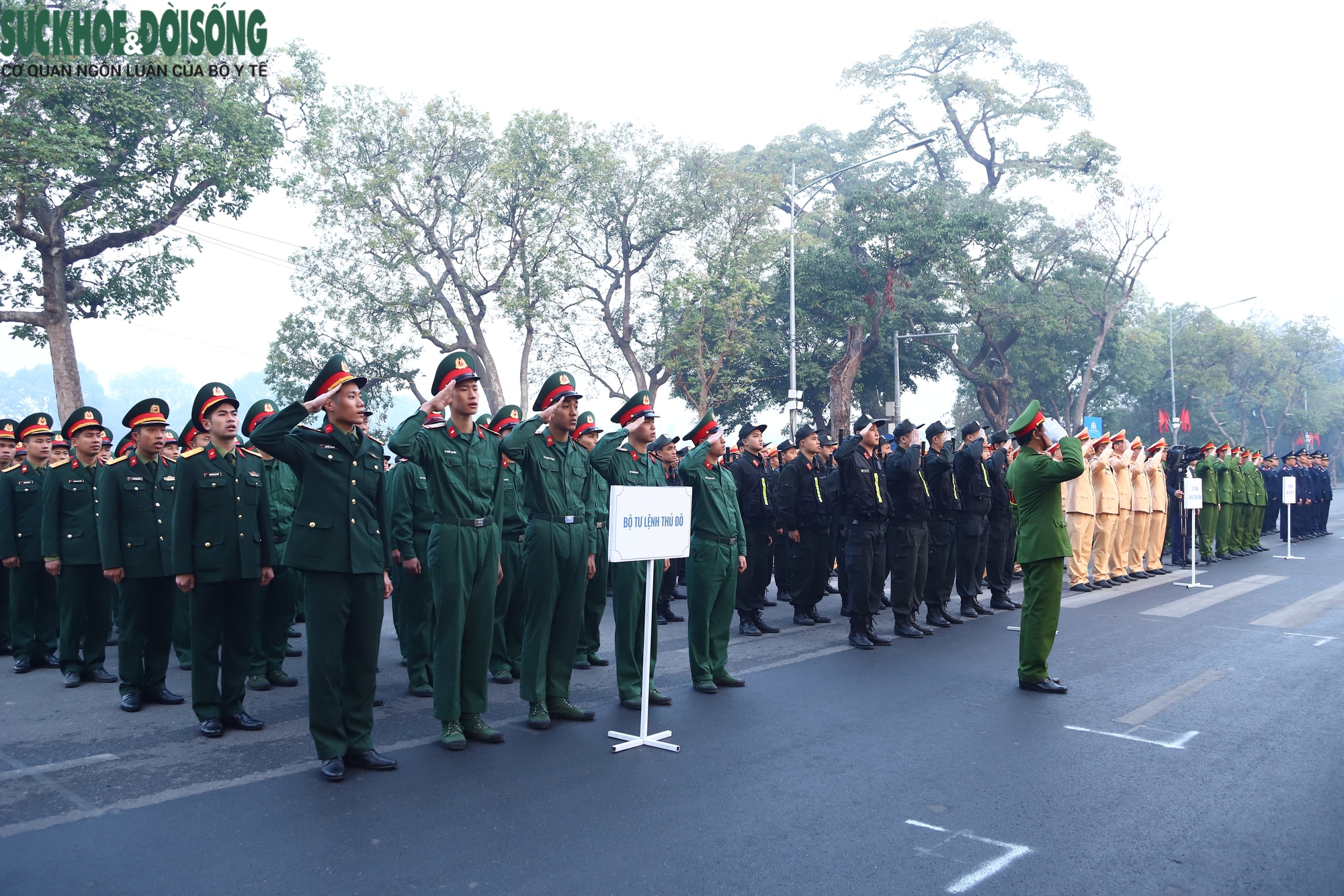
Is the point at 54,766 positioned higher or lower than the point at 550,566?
lower

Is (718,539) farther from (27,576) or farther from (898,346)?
(898,346)

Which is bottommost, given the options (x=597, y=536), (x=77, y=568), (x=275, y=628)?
(x=275, y=628)

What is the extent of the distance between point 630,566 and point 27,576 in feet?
18.4

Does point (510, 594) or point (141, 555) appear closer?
point (141, 555)

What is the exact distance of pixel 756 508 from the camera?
11461 mm

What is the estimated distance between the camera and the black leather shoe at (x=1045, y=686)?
24.0 feet

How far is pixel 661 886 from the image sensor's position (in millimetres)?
3861

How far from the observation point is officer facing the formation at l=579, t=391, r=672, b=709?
6.80m

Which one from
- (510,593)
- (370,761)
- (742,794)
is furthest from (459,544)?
(510,593)

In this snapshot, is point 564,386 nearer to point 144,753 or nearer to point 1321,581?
point 144,753

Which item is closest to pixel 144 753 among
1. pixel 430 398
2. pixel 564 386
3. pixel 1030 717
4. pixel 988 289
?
pixel 430 398

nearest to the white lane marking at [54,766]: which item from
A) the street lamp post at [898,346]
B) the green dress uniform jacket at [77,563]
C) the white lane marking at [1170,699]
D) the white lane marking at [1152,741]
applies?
the green dress uniform jacket at [77,563]

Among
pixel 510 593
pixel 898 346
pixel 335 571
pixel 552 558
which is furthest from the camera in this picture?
pixel 898 346

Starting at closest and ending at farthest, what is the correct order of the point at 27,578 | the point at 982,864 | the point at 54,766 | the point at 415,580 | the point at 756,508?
Answer: the point at 982,864 → the point at 54,766 → the point at 415,580 → the point at 27,578 → the point at 756,508
